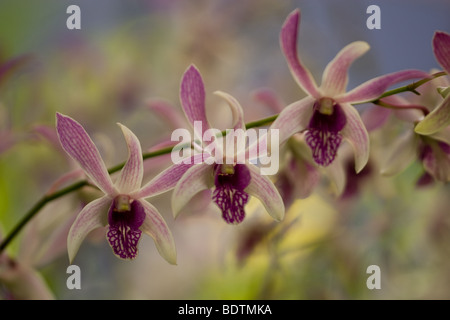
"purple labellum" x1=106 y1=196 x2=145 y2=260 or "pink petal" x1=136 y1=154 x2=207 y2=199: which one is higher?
"pink petal" x1=136 y1=154 x2=207 y2=199

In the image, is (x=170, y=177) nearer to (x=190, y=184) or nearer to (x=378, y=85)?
(x=190, y=184)

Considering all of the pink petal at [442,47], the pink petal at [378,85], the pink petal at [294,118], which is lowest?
the pink petal at [294,118]

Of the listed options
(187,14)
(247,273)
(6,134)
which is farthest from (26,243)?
(187,14)

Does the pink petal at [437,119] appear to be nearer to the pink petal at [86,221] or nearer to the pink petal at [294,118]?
the pink petal at [294,118]

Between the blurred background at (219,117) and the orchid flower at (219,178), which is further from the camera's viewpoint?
the blurred background at (219,117)

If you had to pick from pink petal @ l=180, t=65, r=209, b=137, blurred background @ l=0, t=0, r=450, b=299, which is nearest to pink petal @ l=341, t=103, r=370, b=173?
pink petal @ l=180, t=65, r=209, b=137

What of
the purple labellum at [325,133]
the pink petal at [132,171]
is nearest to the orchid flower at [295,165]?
the purple labellum at [325,133]

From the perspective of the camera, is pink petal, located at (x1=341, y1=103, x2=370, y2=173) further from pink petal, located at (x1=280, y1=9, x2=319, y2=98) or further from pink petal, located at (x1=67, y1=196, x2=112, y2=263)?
pink petal, located at (x1=67, y1=196, x2=112, y2=263)
